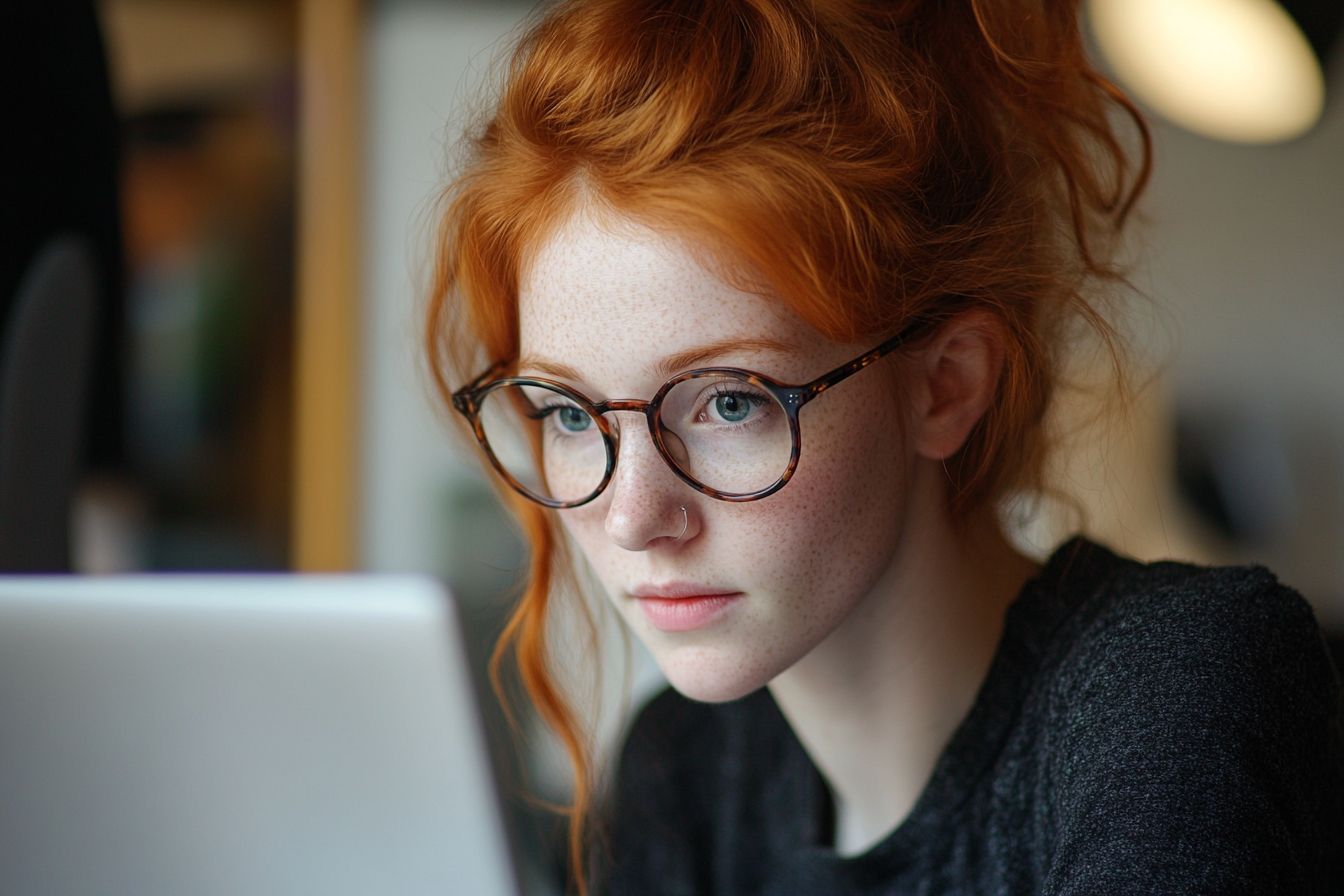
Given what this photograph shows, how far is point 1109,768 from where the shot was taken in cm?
60

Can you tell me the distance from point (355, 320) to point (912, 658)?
8.07 ft

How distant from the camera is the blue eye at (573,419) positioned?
722 mm

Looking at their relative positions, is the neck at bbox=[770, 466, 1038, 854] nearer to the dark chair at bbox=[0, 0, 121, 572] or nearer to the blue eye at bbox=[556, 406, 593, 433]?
the blue eye at bbox=[556, 406, 593, 433]

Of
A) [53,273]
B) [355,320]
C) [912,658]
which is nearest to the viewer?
[912,658]

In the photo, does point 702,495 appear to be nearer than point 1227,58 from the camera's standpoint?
Yes

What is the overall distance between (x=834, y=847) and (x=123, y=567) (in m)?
2.42

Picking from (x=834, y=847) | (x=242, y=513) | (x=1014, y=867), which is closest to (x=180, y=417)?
(x=242, y=513)

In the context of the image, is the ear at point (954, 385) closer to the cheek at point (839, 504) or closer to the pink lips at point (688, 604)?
the cheek at point (839, 504)

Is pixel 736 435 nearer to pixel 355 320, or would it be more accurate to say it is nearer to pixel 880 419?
pixel 880 419

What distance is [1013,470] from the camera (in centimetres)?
79

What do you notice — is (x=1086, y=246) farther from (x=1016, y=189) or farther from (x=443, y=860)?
(x=443, y=860)

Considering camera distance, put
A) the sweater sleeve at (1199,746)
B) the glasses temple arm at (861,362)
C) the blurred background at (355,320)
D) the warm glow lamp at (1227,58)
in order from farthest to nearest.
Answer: the blurred background at (355,320)
the warm glow lamp at (1227,58)
the glasses temple arm at (861,362)
the sweater sleeve at (1199,746)

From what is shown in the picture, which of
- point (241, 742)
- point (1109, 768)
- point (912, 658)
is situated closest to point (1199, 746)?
point (1109, 768)

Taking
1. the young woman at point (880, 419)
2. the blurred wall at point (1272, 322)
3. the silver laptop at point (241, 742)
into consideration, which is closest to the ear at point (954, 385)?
the young woman at point (880, 419)
